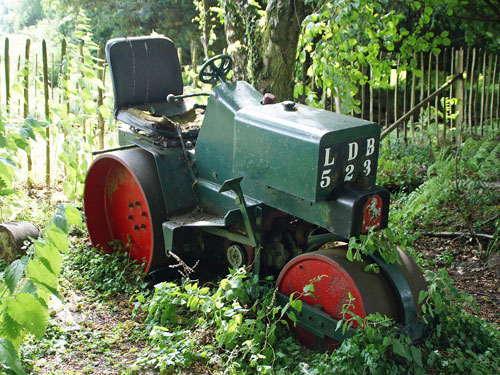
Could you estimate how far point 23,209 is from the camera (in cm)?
578

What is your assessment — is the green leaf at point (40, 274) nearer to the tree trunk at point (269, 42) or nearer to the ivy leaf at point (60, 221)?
the ivy leaf at point (60, 221)

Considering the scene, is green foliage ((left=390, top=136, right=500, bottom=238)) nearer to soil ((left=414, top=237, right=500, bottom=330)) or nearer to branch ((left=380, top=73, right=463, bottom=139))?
soil ((left=414, top=237, right=500, bottom=330))

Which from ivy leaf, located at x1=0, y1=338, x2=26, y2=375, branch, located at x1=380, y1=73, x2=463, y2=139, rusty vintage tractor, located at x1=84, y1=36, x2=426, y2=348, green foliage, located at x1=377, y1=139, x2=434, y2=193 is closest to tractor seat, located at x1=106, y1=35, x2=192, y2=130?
rusty vintage tractor, located at x1=84, y1=36, x2=426, y2=348

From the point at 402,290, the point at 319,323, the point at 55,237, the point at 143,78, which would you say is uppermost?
the point at 143,78

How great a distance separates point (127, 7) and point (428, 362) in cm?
1079

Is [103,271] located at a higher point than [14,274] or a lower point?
lower

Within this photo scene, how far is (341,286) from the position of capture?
3301 millimetres

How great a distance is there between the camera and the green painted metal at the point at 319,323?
3280mm

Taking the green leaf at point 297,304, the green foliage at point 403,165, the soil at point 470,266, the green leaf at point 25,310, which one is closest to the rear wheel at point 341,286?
the green leaf at point 297,304

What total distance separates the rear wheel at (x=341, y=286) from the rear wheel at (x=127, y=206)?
122 cm

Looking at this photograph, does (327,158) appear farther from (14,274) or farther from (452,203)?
(452,203)

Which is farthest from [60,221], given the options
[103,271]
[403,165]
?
[403,165]

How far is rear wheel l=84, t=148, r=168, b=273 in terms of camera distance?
4.30 m

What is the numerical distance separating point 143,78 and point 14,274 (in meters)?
2.61
